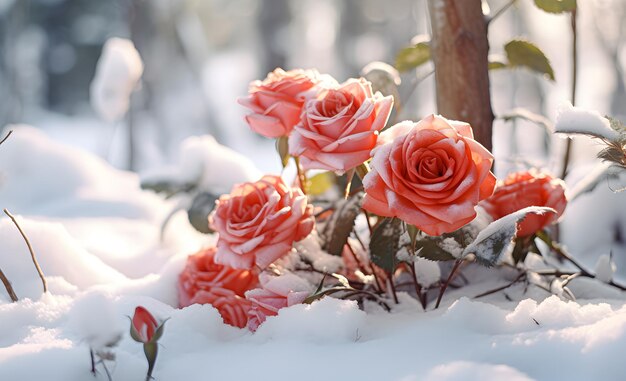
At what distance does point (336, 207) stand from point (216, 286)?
0.19 meters

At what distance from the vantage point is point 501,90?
10.1 m

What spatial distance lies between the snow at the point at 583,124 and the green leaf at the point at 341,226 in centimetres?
25

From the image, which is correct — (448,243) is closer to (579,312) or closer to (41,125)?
(579,312)

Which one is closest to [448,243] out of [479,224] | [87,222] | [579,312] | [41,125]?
[479,224]

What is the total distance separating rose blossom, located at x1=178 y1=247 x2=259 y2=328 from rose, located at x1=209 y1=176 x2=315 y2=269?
0.18ft

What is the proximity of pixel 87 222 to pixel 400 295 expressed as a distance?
2.27ft

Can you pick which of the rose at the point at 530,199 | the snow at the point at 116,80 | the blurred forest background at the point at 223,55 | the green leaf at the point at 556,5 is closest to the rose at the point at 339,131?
the rose at the point at 530,199

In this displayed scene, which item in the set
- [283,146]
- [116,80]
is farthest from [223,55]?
[283,146]

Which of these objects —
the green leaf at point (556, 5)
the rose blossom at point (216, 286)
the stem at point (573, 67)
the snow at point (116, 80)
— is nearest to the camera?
the rose blossom at point (216, 286)

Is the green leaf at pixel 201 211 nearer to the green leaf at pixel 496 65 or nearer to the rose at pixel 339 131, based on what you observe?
the rose at pixel 339 131

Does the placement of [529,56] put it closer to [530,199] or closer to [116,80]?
[530,199]

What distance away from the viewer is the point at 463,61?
0.89 m

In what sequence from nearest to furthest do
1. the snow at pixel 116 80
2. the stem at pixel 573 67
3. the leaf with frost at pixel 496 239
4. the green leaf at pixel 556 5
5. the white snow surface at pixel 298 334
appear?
the white snow surface at pixel 298 334 < the leaf with frost at pixel 496 239 < the green leaf at pixel 556 5 < the stem at pixel 573 67 < the snow at pixel 116 80

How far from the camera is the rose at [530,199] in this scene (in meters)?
0.76
